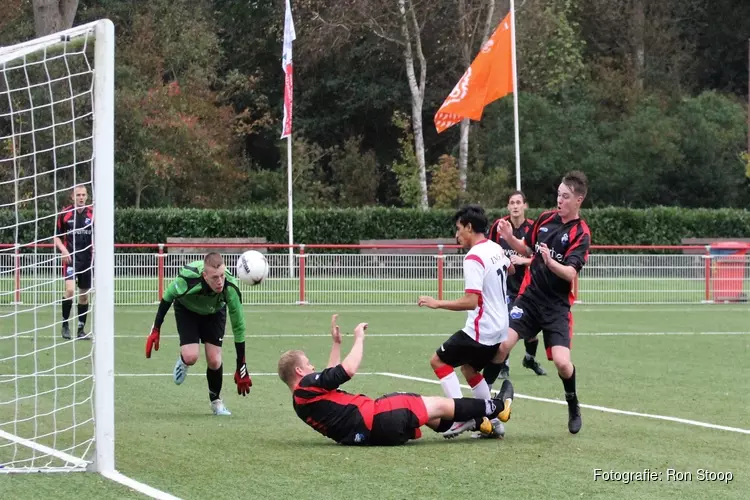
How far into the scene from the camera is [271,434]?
29.1 ft

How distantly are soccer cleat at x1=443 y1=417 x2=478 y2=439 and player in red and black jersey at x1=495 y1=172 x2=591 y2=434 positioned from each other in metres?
0.69

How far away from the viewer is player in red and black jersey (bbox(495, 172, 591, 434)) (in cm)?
899

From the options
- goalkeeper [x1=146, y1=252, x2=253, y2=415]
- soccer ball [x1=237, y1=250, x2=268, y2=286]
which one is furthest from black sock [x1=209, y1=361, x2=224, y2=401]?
soccer ball [x1=237, y1=250, x2=268, y2=286]

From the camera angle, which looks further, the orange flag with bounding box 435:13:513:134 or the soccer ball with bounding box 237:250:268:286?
the orange flag with bounding box 435:13:513:134

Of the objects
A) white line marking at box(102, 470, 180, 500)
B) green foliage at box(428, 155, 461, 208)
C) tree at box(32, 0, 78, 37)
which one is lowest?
white line marking at box(102, 470, 180, 500)

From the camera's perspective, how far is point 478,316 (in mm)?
8648

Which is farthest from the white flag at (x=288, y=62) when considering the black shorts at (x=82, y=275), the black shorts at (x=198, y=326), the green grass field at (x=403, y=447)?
the black shorts at (x=198, y=326)

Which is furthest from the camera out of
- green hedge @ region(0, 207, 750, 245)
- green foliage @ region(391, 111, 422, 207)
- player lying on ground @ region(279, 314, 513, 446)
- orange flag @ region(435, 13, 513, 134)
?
green foliage @ region(391, 111, 422, 207)

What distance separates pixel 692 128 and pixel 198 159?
1918 centimetres

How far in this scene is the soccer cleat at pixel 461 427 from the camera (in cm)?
848

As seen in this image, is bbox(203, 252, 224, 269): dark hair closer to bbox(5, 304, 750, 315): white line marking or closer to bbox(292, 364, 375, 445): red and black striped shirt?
bbox(292, 364, 375, 445): red and black striped shirt

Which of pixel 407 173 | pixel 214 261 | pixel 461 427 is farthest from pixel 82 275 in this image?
pixel 407 173

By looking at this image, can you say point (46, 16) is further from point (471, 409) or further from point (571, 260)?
point (471, 409)

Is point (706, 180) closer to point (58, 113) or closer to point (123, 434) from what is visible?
point (58, 113)
